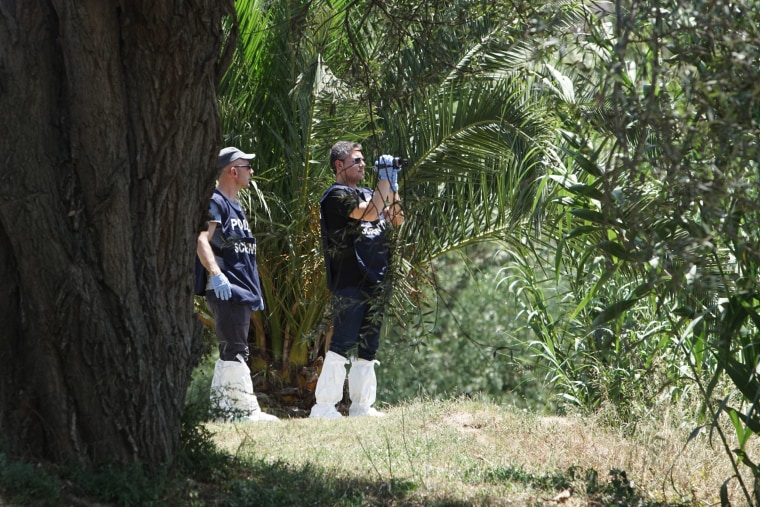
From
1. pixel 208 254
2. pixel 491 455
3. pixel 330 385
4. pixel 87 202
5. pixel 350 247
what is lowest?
pixel 330 385

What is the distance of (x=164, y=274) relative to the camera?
404 cm

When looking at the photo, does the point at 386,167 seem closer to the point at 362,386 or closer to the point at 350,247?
the point at 350,247

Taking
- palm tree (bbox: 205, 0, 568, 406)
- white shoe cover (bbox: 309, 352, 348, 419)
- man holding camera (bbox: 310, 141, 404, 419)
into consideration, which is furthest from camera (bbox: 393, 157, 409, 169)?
white shoe cover (bbox: 309, 352, 348, 419)

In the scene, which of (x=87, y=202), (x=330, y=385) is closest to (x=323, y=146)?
(x=330, y=385)

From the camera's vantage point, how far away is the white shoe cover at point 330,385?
694cm

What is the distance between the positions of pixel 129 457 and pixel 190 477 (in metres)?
0.40

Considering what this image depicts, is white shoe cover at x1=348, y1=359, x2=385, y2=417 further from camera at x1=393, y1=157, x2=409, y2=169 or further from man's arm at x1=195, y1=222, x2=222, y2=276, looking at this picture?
camera at x1=393, y1=157, x2=409, y2=169

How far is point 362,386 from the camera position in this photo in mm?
7043

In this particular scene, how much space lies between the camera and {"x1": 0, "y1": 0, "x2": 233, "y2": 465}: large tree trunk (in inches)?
147

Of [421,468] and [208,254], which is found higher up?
[208,254]

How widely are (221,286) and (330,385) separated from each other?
4.14 ft

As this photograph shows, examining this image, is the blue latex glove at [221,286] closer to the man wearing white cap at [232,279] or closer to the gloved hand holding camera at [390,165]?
the man wearing white cap at [232,279]

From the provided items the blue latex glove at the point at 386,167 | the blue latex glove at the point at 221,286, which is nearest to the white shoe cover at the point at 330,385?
the blue latex glove at the point at 221,286

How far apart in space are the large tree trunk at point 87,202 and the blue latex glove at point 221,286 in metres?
2.33
